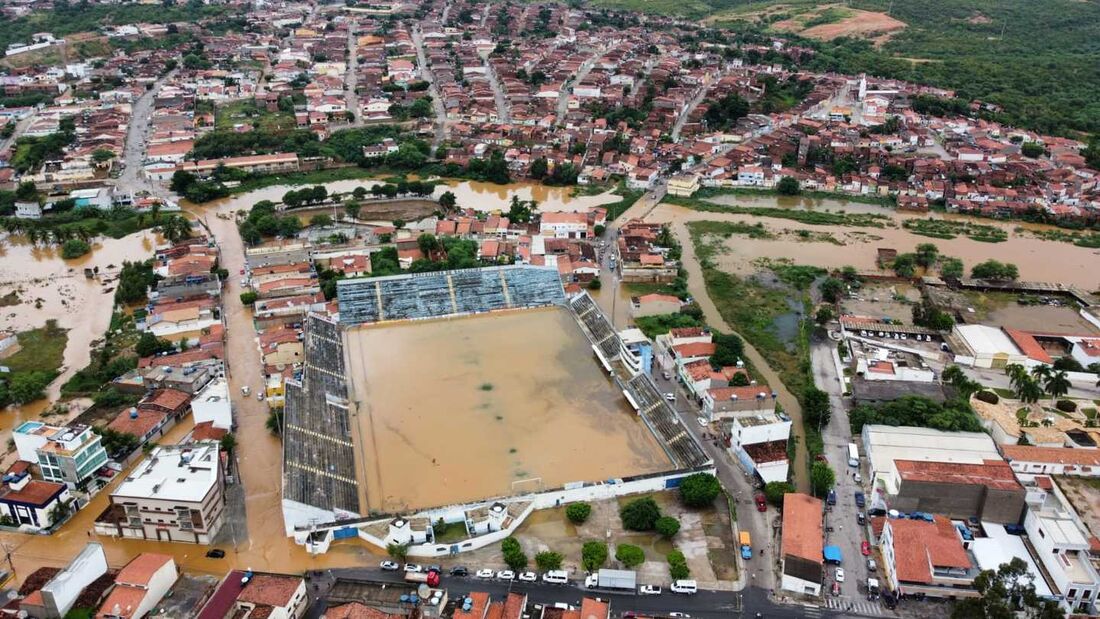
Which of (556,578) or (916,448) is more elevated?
(916,448)

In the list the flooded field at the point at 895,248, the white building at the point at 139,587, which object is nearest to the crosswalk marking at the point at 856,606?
the white building at the point at 139,587

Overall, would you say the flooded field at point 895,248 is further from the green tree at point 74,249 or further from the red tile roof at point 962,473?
the green tree at point 74,249

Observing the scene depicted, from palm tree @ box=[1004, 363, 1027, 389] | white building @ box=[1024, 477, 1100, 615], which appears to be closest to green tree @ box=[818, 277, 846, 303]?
palm tree @ box=[1004, 363, 1027, 389]

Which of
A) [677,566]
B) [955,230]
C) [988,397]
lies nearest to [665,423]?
[677,566]

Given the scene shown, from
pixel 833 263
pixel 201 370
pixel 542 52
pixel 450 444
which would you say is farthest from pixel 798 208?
pixel 542 52

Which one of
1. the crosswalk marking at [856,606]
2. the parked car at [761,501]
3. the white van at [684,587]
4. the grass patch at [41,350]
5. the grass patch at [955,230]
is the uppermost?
the grass patch at [41,350]

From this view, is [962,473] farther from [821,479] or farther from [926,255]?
[926,255]
